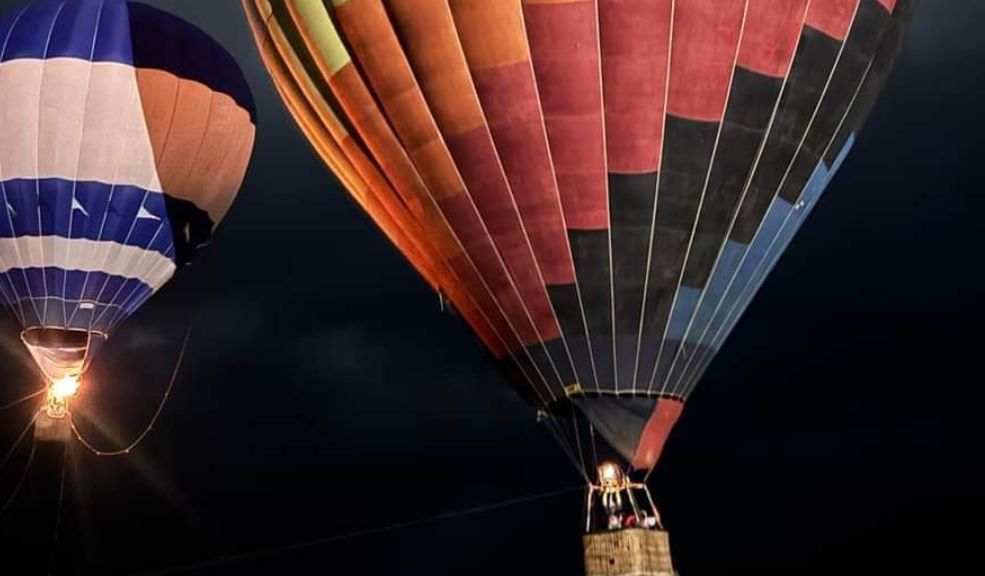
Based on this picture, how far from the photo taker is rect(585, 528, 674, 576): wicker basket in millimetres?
9609

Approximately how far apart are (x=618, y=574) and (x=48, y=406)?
27.8 ft

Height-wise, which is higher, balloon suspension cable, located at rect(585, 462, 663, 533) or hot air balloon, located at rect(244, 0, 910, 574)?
hot air balloon, located at rect(244, 0, 910, 574)

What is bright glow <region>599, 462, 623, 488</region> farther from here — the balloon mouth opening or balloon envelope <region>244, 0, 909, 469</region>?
the balloon mouth opening

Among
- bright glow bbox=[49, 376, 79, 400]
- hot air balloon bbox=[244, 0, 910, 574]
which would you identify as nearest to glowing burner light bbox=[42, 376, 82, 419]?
bright glow bbox=[49, 376, 79, 400]

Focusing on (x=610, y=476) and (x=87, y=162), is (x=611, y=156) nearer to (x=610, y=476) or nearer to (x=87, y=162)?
(x=610, y=476)

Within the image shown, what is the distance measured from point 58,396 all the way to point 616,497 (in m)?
8.05

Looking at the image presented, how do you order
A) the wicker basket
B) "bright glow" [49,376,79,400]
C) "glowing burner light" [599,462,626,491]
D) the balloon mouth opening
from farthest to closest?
"bright glow" [49,376,79,400] < the balloon mouth opening < "glowing burner light" [599,462,626,491] < the wicker basket

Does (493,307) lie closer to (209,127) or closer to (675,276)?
(675,276)

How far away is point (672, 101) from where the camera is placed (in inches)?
400

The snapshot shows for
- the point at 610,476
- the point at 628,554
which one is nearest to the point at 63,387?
the point at 610,476

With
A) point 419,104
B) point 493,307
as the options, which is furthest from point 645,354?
point 419,104

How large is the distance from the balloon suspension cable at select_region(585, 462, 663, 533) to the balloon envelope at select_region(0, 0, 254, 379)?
7749mm

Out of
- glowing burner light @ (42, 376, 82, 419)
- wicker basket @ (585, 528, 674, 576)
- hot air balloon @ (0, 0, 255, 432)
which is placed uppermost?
hot air balloon @ (0, 0, 255, 432)

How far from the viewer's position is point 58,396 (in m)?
15.1
